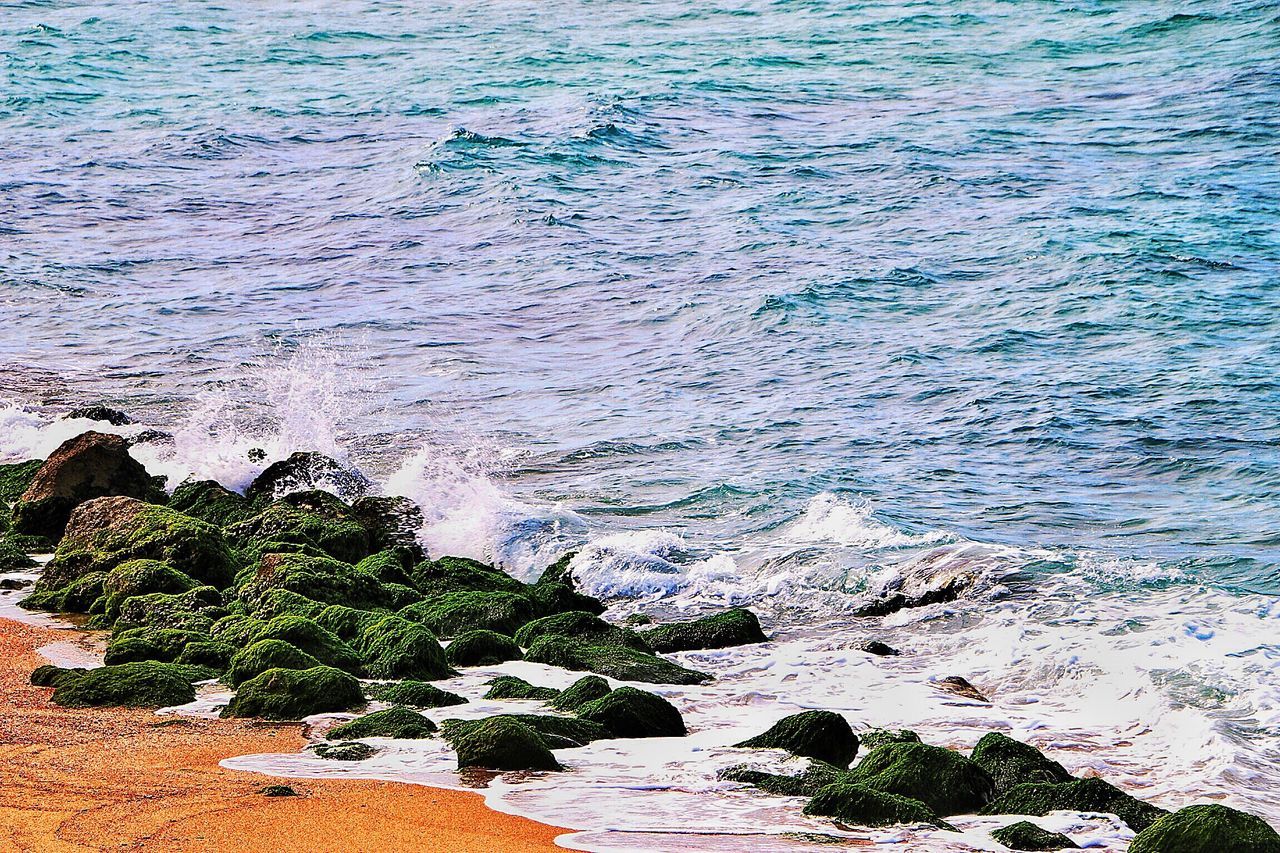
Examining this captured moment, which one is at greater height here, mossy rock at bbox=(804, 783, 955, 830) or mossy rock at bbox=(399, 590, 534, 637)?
mossy rock at bbox=(804, 783, 955, 830)

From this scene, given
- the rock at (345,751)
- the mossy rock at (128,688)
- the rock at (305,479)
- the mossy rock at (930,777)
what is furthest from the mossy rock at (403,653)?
the rock at (305,479)

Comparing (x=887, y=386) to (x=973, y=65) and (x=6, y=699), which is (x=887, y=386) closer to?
(x=6, y=699)

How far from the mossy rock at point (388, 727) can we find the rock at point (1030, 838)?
9.67 feet

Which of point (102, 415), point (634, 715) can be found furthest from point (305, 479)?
point (634, 715)

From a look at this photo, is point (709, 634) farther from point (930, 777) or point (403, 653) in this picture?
point (930, 777)

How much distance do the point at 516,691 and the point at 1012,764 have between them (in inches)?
117

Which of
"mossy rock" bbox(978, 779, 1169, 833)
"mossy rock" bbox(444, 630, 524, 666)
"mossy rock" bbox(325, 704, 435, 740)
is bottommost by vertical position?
"mossy rock" bbox(444, 630, 524, 666)

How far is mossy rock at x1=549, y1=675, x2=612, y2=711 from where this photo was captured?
25.6 feet

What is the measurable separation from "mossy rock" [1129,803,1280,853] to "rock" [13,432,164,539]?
31.1 ft

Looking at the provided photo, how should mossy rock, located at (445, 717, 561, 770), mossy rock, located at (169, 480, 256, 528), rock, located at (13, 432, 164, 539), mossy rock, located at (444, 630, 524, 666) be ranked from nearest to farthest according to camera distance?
mossy rock, located at (445, 717, 561, 770), mossy rock, located at (444, 630, 524, 666), rock, located at (13, 432, 164, 539), mossy rock, located at (169, 480, 256, 528)

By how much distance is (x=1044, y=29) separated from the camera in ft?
111

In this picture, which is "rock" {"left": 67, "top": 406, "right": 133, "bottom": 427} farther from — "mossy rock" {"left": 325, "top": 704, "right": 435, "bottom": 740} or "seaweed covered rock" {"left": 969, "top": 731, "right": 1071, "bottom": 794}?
"seaweed covered rock" {"left": 969, "top": 731, "right": 1071, "bottom": 794}

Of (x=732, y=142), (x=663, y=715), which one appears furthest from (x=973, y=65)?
(x=663, y=715)

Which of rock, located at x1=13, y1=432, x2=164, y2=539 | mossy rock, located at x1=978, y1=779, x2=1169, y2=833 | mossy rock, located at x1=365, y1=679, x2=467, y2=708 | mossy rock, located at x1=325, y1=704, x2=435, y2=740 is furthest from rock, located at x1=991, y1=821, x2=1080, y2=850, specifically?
rock, located at x1=13, y1=432, x2=164, y2=539
